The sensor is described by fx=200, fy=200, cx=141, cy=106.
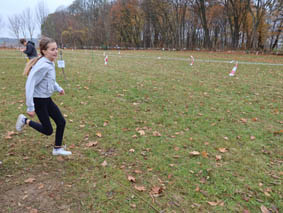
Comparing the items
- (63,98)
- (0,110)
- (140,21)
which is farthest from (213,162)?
(140,21)

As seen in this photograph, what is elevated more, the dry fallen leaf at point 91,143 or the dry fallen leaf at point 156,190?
the dry fallen leaf at point 91,143

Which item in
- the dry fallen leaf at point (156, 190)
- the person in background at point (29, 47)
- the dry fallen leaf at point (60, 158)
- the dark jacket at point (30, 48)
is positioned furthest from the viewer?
the dark jacket at point (30, 48)

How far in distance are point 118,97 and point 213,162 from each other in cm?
431

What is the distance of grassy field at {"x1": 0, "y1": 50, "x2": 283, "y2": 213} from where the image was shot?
2.77 m

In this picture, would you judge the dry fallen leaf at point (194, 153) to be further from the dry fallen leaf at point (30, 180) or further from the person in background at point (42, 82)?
the dry fallen leaf at point (30, 180)

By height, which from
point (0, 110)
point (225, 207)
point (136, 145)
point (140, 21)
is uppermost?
point (140, 21)

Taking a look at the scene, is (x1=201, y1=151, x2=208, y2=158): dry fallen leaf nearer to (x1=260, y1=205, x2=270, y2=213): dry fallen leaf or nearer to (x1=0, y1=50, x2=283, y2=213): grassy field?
(x1=0, y1=50, x2=283, y2=213): grassy field

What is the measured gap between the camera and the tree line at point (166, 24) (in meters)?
38.3

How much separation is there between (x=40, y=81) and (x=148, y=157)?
223 cm

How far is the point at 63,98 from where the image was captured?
6918 millimetres

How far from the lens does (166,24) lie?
50.5 meters

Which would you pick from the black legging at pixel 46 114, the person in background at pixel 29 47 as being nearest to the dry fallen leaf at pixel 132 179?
the black legging at pixel 46 114

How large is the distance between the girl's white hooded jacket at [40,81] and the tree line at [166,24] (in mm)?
34745

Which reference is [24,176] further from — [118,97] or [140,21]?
[140,21]
